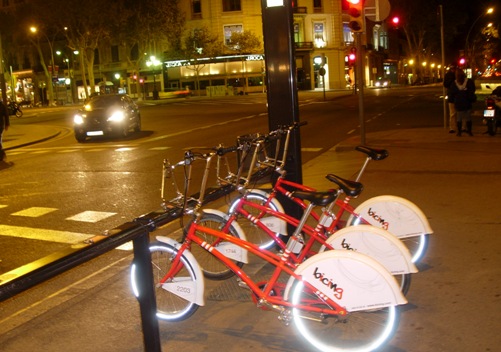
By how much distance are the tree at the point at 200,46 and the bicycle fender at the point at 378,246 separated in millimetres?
65292

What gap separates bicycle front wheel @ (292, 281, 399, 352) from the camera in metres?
3.76

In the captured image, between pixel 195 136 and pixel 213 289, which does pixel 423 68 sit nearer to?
pixel 195 136

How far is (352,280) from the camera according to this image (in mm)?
3732

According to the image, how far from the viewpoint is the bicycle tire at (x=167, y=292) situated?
4.45 metres

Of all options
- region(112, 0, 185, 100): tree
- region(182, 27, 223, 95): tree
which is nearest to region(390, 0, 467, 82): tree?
region(182, 27, 223, 95): tree

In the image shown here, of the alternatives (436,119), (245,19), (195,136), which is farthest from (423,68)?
(195,136)

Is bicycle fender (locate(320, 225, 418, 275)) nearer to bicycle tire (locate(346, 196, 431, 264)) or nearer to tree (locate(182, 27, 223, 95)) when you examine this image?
bicycle tire (locate(346, 196, 431, 264))

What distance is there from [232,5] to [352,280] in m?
71.5

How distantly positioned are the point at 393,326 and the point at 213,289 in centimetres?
199

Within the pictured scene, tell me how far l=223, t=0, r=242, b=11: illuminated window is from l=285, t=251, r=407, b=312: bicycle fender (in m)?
70.8

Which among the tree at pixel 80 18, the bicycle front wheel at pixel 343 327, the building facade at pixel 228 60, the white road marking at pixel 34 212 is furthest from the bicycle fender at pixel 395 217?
the building facade at pixel 228 60

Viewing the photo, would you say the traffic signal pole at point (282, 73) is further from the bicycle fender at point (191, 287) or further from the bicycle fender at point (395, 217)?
the bicycle fender at point (191, 287)

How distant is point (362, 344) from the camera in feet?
12.5

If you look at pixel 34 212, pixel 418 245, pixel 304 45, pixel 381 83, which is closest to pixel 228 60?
pixel 304 45
